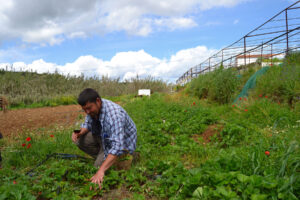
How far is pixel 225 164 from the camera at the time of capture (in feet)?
7.73

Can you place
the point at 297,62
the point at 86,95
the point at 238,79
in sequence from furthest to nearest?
the point at 238,79 < the point at 297,62 < the point at 86,95

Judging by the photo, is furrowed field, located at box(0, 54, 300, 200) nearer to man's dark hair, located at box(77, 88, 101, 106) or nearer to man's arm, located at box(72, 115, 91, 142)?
man's arm, located at box(72, 115, 91, 142)

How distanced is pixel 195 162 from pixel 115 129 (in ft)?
4.21

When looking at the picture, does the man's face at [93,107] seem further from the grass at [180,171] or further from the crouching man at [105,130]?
the grass at [180,171]

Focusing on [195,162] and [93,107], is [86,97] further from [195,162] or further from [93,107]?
[195,162]

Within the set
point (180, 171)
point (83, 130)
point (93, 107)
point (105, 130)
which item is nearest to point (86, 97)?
point (93, 107)

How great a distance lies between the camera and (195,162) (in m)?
3.21

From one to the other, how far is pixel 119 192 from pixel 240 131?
8.66 ft

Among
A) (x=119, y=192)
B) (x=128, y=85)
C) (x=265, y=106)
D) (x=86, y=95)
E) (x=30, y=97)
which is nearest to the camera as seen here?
(x=119, y=192)

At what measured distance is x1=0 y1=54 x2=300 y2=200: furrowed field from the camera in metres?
1.98

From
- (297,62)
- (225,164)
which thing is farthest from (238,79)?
(225,164)

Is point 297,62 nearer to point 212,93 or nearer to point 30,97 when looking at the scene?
point 212,93

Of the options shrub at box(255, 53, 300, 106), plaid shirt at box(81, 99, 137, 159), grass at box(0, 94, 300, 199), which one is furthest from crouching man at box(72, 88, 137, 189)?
shrub at box(255, 53, 300, 106)

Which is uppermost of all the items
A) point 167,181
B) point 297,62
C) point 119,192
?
point 297,62
